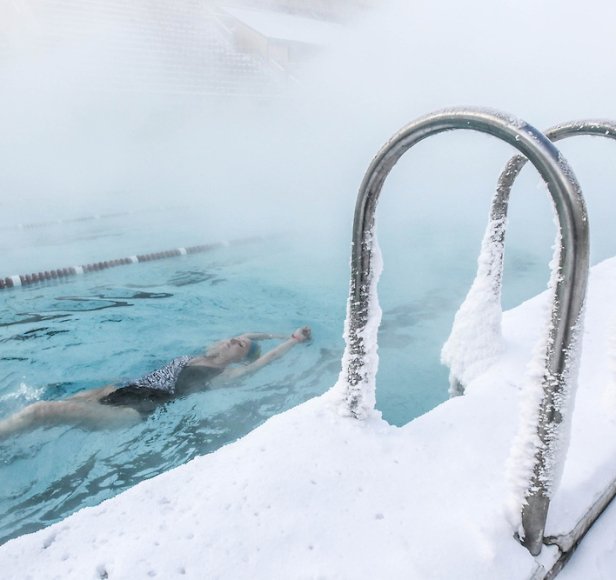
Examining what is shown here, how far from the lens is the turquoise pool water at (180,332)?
3.13m

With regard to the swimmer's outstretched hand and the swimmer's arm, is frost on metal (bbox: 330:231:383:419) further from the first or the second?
the swimmer's outstretched hand

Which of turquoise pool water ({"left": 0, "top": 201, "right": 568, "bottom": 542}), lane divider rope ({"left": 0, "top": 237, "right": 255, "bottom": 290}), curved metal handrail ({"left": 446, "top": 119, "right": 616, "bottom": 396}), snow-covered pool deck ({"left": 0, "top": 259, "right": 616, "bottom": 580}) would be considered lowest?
turquoise pool water ({"left": 0, "top": 201, "right": 568, "bottom": 542})

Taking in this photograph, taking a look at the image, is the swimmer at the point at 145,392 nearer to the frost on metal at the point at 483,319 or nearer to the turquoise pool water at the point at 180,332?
the turquoise pool water at the point at 180,332

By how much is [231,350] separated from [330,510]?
10.7 feet

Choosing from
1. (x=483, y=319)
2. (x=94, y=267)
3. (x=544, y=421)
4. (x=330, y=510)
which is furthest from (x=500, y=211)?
(x=94, y=267)

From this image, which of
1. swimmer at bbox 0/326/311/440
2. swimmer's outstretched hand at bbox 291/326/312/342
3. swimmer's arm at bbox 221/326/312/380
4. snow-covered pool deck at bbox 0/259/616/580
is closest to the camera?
snow-covered pool deck at bbox 0/259/616/580

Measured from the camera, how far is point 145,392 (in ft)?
11.6

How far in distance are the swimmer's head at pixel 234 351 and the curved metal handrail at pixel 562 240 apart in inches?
124

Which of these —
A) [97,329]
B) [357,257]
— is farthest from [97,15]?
[357,257]

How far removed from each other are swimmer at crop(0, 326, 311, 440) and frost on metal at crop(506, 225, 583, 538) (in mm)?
2978

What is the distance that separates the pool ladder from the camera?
3.04 feet

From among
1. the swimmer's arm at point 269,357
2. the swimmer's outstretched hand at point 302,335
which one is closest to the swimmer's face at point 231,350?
the swimmer's arm at point 269,357

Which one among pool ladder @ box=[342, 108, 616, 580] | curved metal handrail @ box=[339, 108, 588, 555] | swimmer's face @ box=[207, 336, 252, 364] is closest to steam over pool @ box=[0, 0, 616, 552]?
swimmer's face @ box=[207, 336, 252, 364]

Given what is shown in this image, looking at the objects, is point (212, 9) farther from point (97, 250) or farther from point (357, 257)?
point (357, 257)
